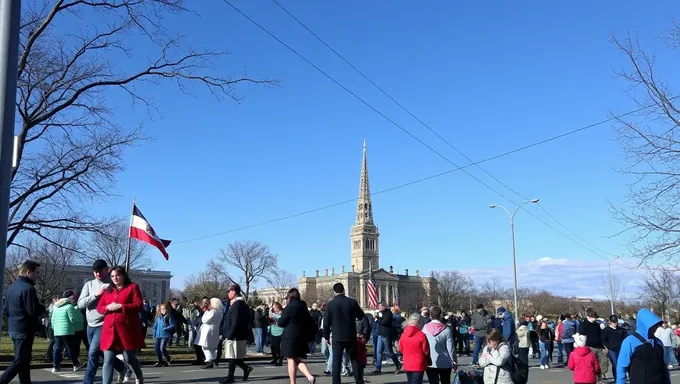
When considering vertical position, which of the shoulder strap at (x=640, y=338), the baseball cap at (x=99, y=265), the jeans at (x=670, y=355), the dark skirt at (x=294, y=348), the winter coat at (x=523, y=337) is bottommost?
the jeans at (x=670, y=355)

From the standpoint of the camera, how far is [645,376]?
6293 mm

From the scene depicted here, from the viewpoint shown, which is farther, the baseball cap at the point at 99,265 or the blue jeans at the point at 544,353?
the blue jeans at the point at 544,353

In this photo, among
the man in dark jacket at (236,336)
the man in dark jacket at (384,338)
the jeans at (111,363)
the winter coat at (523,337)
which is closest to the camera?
the jeans at (111,363)

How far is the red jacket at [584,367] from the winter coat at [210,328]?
7.81 metres

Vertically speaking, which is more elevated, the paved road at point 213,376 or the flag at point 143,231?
the flag at point 143,231

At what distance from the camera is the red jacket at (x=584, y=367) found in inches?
405

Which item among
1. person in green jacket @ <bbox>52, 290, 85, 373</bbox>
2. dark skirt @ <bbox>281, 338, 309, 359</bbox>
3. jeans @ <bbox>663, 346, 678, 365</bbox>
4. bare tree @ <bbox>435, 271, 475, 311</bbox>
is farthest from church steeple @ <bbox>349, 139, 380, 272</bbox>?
dark skirt @ <bbox>281, 338, 309, 359</bbox>

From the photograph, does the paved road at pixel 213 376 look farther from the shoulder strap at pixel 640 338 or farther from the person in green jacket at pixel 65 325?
the shoulder strap at pixel 640 338

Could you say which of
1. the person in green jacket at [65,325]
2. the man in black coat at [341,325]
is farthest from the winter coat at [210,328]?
the man in black coat at [341,325]

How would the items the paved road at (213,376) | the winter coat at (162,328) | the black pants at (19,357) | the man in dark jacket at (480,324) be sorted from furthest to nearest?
the man in dark jacket at (480,324), the winter coat at (162,328), the paved road at (213,376), the black pants at (19,357)

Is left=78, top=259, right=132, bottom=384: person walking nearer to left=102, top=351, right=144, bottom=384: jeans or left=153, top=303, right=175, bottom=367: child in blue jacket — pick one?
left=102, top=351, right=144, bottom=384: jeans

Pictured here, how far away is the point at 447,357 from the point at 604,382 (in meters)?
7.80

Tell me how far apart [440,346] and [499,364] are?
199 cm

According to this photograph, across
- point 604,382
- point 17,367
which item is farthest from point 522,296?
point 17,367
